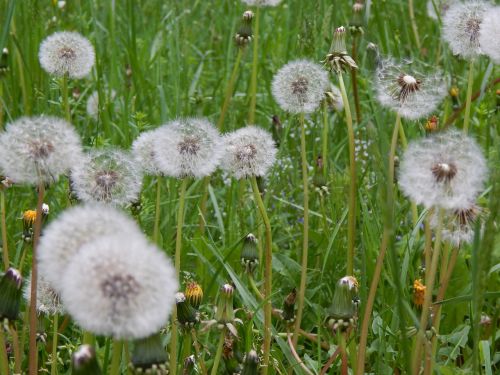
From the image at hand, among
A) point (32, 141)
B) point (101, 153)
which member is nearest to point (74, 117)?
point (101, 153)

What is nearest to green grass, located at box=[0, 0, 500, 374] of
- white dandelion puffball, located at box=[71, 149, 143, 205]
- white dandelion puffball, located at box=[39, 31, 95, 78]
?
white dandelion puffball, located at box=[39, 31, 95, 78]

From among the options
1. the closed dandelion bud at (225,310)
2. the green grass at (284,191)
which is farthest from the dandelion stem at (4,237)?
the closed dandelion bud at (225,310)

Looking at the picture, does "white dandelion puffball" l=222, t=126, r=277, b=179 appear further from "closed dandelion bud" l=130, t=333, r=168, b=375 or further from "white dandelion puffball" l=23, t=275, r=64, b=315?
"closed dandelion bud" l=130, t=333, r=168, b=375

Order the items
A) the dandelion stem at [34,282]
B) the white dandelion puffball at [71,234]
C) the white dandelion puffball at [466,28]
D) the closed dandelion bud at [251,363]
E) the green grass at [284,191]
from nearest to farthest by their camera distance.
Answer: the white dandelion puffball at [71,234] < the dandelion stem at [34,282] < the closed dandelion bud at [251,363] < the green grass at [284,191] < the white dandelion puffball at [466,28]

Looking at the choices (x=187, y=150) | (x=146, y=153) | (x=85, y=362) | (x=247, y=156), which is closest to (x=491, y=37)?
(x=247, y=156)

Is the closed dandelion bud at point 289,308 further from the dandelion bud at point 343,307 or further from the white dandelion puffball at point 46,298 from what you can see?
the white dandelion puffball at point 46,298

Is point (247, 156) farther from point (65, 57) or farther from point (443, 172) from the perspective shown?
point (65, 57)

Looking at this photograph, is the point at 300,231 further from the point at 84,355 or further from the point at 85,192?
the point at 84,355
